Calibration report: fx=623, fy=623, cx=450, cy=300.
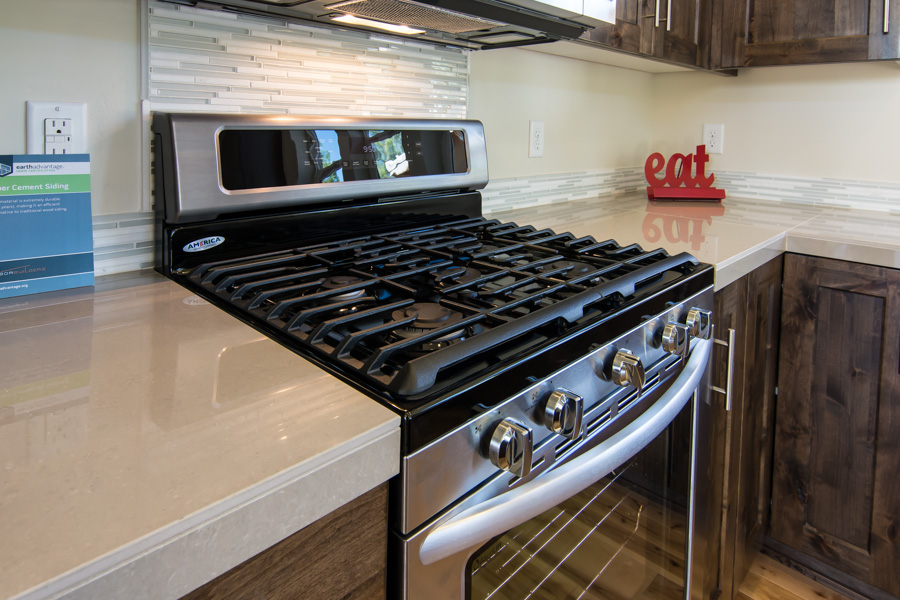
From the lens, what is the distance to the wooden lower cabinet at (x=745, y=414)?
135cm

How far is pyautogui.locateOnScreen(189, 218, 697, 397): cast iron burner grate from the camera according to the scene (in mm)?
660

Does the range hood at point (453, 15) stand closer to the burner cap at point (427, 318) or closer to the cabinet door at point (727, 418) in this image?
the burner cap at point (427, 318)

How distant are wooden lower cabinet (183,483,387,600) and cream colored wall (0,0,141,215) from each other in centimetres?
72

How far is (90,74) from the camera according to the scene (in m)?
0.95

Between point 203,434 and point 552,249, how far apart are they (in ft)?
2.64

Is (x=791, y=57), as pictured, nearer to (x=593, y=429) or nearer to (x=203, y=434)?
(x=593, y=429)

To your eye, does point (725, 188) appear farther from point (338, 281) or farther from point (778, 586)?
point (338, 281)

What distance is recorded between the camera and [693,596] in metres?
1.25

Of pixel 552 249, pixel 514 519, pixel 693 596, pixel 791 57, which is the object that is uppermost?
pixel 791 57

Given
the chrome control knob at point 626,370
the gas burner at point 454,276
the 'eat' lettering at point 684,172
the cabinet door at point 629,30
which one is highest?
the cabinet door at point 629,30

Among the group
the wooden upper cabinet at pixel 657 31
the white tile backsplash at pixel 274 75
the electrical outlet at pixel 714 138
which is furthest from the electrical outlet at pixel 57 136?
the electrical outlet at pixel 714 138

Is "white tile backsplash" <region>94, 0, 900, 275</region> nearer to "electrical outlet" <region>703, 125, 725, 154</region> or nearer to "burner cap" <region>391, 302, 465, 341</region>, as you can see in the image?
"burner cap" <region>391, 302, 465, 341</region>

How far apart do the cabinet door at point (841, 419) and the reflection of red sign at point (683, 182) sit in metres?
0.60

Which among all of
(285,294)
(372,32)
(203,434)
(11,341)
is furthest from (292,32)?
(203,434)
